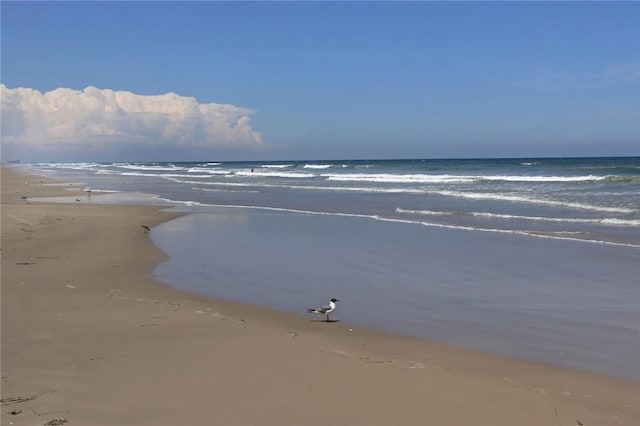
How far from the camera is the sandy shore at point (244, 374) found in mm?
4430

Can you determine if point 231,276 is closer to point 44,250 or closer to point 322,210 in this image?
point 44,250

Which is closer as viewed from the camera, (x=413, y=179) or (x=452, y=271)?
(x=452, y=271)

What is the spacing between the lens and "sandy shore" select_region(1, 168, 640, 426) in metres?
4.43

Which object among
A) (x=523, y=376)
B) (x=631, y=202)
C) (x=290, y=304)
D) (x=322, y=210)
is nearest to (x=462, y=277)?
(x=290, y=304)

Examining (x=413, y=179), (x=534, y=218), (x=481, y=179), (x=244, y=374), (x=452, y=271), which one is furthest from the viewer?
(x=413, y=179)

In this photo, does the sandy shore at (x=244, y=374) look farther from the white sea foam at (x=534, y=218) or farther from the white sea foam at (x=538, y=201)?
the white sea foam at (x=538, y=201)

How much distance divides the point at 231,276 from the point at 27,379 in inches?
201

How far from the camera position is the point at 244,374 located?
17.1 ft

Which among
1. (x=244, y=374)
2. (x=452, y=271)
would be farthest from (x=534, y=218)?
(x=244, y=374)

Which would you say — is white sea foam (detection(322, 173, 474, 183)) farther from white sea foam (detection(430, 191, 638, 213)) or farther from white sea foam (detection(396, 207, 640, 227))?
white sea foam (detection(396, 207, 640, 227))

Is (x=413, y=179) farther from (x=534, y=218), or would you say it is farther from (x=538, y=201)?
(x=534, y=218)

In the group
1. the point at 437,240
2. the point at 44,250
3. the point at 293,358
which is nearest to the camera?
the point at 293,358

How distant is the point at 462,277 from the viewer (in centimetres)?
966

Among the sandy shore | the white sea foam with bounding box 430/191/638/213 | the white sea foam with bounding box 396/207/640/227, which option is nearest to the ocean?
the white sea foam with bounding box 396/207/640/227
